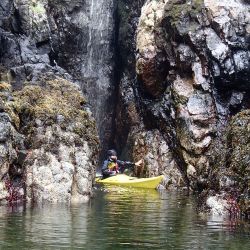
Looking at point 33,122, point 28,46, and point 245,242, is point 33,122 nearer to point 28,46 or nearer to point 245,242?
point 28,46

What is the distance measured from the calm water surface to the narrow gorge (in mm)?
1336

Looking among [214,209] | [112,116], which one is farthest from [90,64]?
[214,209]

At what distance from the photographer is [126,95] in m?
33.8

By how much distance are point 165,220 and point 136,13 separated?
70.6 ft

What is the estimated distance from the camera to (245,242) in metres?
10.9

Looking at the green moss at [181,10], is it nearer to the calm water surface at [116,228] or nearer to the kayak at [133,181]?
the kayak at [133,181]

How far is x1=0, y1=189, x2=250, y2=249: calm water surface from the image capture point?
10544mm

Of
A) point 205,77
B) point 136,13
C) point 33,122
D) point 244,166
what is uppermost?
point 136,13

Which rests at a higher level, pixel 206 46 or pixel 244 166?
pixel 206 46

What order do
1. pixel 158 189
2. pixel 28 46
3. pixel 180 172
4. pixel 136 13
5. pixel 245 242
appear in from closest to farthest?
pixel 245 242 < pixel 28 46 < pixel 158 189 < pixel 180 172 < pixel 136 13

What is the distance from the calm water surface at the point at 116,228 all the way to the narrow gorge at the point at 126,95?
1336 mm

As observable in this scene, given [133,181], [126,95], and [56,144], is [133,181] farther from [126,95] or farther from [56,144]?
[126,95]

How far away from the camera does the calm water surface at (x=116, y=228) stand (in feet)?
34.6

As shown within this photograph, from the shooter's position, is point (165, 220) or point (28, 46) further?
point (28, 46)
